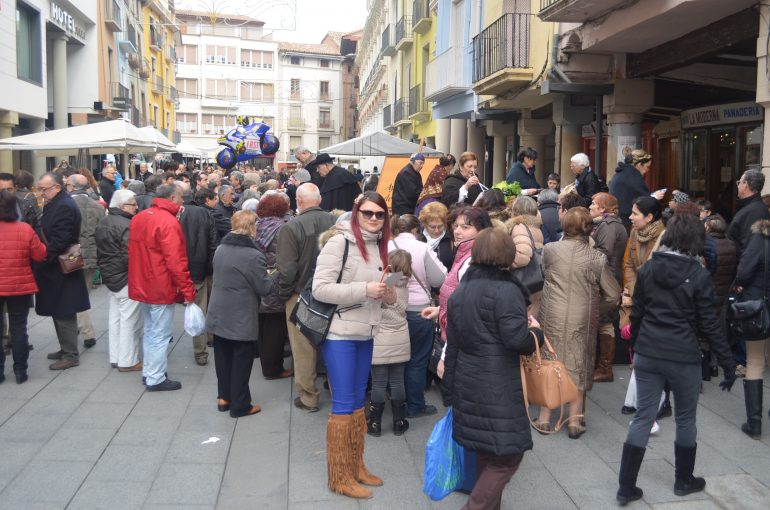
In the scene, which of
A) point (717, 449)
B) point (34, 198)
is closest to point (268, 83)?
point (34, 198)

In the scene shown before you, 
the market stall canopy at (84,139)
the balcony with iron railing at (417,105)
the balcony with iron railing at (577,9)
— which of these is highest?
the balcony with iron railing at (417,105)

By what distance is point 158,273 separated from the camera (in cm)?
677

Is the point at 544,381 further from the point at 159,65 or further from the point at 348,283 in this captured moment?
the point at 159,65

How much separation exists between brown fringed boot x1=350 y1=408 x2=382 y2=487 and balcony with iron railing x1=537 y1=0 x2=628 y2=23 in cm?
700

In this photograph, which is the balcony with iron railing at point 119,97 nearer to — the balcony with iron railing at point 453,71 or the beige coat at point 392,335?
the balcony with iron railing at point 453,71

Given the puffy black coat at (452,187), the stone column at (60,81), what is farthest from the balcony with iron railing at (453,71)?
the stone column at (60,81)

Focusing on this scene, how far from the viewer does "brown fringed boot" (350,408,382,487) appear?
4664 mm

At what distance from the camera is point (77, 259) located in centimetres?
750

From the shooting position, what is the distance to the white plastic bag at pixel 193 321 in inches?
257

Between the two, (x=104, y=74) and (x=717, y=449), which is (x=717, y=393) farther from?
(x=104, y=74)

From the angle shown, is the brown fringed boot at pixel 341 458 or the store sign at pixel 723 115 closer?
the brown fringed boot at pixel 341 458

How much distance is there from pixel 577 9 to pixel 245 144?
11117 mm

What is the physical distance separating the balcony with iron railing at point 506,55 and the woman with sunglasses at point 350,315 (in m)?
10.4

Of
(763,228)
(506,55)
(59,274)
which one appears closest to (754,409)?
(763,228)
